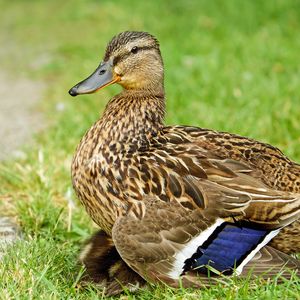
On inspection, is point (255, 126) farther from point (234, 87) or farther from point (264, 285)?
point (264, 285)

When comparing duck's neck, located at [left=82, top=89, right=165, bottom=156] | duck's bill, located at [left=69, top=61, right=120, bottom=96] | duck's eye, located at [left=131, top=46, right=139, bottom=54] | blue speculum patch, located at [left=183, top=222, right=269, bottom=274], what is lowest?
blue speculum patch, located at [left=183, top=222, right=269, bottom=274]

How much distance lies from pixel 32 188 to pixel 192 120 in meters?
1.54

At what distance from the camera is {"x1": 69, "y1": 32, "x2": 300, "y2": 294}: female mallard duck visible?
12.5 ft

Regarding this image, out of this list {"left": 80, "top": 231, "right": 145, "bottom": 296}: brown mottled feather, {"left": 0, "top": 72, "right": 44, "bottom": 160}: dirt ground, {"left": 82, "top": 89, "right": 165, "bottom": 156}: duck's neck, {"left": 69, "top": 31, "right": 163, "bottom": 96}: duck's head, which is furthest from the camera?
{"left": 0, "top": 72, "right": 44, "bottom": 160}: dirt ground

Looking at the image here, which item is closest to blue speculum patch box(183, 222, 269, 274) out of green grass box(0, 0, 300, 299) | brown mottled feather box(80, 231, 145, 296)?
green grass box(0, 0, 300, 299)

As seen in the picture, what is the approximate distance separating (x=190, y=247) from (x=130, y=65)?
1046 millimetres

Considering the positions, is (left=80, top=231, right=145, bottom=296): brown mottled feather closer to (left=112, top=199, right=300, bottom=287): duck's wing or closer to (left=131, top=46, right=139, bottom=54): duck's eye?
(left=112, top=199, right=300, bottom=287): duck's wing

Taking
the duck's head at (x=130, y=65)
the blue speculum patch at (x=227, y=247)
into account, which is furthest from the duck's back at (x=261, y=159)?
the duck's head at (x=130, y=65)

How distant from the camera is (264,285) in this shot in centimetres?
372

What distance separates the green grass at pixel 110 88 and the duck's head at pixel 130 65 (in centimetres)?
89

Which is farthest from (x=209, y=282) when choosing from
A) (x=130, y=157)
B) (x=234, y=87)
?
(x=234, y=87)

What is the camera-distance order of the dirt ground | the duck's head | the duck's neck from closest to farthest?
the duck's neck
the duck's head
the dirt ground

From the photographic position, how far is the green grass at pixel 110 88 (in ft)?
13.1

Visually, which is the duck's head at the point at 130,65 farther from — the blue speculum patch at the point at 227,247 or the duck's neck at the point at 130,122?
the blue speculum patch at the point at 227,247
